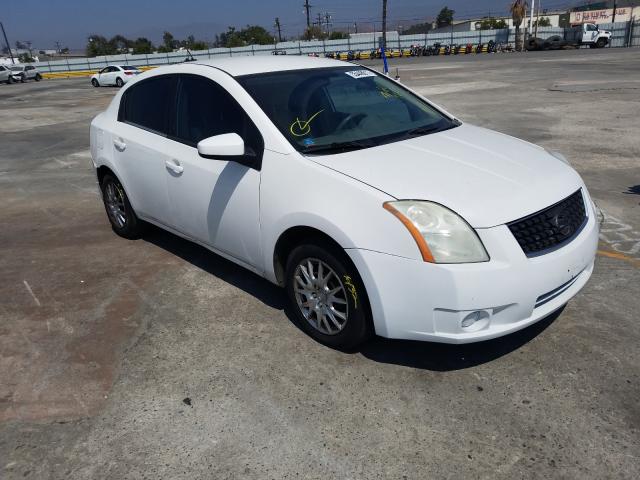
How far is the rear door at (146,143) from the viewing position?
4.36m

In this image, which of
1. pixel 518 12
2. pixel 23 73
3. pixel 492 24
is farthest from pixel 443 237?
pixel 492 24

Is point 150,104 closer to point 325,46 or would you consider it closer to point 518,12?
point 325,46

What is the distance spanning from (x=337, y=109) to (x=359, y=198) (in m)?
1.20

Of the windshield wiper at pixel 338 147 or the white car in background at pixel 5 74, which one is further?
the white car in background at pixel 5 74

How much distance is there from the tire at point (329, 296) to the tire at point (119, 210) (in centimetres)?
240

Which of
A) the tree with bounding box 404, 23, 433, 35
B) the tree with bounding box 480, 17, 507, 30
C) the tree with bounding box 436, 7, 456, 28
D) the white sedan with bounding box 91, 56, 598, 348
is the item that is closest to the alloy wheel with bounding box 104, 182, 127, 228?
the white sedan with bounding box 91, 56, 598, 348

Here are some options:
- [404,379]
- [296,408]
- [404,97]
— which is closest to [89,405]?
[296,408]

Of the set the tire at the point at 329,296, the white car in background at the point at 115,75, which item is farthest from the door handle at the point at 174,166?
the white car in background at the point at 115,75

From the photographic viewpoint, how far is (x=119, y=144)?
4859 millimetres

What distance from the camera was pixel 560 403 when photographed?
282cm

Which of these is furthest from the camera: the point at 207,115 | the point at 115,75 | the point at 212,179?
the point at 115,75

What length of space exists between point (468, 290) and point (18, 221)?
5746mm

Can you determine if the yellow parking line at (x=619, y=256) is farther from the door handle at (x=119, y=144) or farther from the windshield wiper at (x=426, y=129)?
the door handle at (x=119, y=144)

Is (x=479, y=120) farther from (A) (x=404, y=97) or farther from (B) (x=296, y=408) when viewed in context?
(B) (x=296, y=408)
